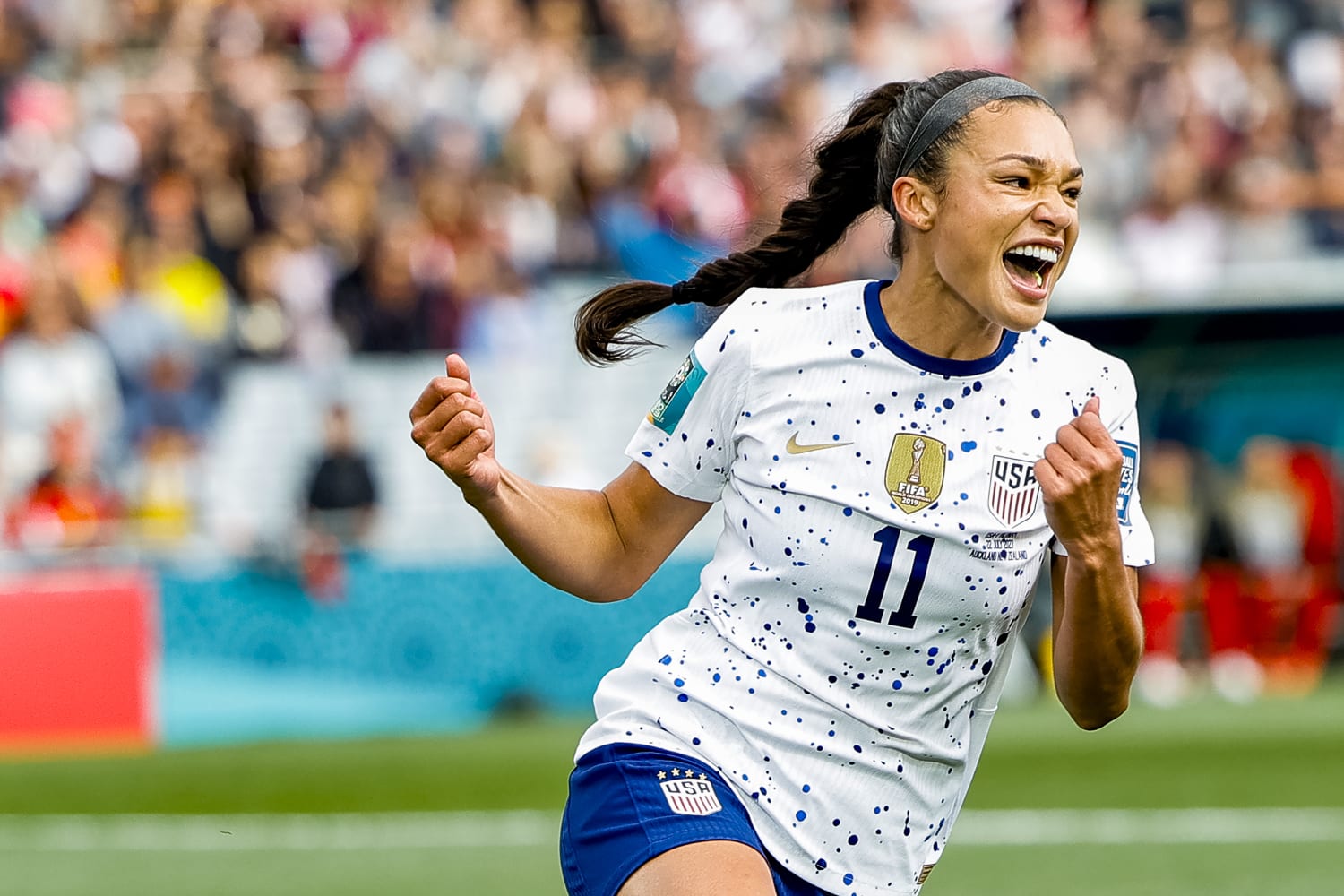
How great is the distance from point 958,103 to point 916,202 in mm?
198

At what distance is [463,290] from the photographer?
1620cm

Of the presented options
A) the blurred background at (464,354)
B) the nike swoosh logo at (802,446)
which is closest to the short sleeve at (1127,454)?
the nike swoosh logo at (802,446)

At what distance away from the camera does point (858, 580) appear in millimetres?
3922

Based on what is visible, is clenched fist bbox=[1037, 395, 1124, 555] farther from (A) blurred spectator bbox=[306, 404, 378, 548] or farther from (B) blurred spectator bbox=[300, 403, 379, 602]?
(A) blurred spectator bbox=[306, 404, 378, 548]

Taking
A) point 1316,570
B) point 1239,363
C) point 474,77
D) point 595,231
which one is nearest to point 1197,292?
point 1239,363

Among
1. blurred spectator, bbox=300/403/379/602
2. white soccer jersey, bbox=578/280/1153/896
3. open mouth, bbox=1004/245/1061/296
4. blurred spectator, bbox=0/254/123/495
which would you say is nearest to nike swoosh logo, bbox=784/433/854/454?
white soccer jersey, bbox=578/280/1153/896

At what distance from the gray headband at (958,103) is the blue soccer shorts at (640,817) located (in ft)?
3.93

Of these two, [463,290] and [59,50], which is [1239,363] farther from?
[59,50]

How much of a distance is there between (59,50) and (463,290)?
4.53 meters

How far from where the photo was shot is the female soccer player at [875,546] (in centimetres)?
390

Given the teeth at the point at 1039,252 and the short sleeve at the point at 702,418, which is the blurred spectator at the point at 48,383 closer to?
the short sleeve at the point at 702,418

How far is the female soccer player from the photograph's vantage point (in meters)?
3.90

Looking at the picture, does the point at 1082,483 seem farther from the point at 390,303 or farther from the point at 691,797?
the point at 390,303

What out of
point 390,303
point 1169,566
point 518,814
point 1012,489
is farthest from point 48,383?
point 1012,489
